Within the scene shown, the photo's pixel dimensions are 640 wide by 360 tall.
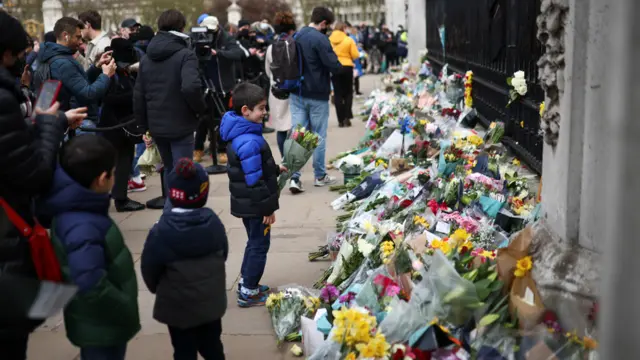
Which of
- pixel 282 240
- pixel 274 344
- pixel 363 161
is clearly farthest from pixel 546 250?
pixel 363 161

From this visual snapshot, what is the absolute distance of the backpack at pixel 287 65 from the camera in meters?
7.79

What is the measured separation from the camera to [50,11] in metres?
43.0

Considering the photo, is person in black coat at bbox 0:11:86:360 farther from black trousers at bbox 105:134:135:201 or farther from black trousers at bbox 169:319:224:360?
black trousers at bbox 105:134:135:201

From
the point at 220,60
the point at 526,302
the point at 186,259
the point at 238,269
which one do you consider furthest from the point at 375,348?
the point at 220,60

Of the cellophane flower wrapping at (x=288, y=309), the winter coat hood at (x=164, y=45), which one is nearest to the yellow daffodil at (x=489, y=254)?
the cellophane flower wrapping at (x=288, y=309)

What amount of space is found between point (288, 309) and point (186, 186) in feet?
4.74

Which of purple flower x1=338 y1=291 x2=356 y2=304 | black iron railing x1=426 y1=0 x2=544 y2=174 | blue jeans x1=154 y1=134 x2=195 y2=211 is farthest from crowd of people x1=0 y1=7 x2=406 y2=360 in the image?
black iron railing x1=426 y1=0 x2=544 y2=174

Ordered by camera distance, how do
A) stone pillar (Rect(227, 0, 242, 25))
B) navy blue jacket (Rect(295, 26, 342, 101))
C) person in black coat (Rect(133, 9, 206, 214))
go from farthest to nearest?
1. stone pillar (Rect(227, 0, 242, 25))
2. navy blue jacket (Rect(295, 26, 342, 101))
3. person in black coat (Rect(133, 9, 206, 214))

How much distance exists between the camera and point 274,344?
425 cm

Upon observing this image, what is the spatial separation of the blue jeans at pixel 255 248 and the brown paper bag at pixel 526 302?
1756 millimetres

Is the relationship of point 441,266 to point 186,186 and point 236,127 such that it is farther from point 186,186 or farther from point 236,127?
point 236,127

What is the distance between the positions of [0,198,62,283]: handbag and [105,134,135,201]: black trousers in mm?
4038

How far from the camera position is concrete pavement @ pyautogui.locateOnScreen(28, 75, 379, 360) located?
4.22 metres

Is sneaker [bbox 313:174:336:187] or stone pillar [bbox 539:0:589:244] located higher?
stone pillar [bbox 539:0:589:244]
